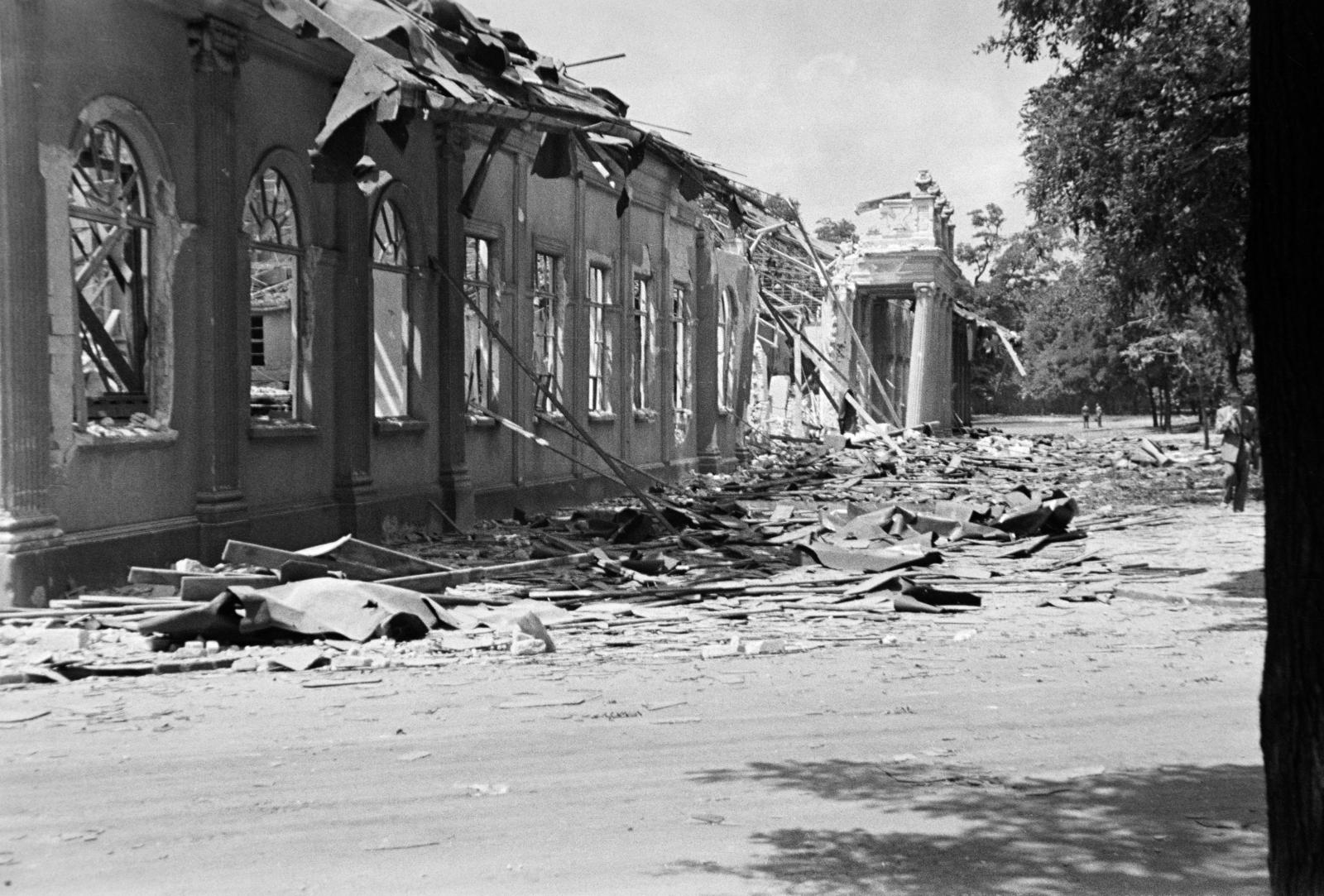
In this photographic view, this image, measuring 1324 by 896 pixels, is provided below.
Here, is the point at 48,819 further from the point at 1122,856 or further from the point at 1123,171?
the point at 1123,171

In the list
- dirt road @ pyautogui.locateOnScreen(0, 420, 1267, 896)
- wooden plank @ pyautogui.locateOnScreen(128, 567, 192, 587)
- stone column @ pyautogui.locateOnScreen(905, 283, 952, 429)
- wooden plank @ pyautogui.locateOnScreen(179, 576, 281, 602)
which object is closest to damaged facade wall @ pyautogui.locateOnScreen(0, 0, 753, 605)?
wooden plank @ pyautogui.locateOnScreen(128, 567, 192, 587)

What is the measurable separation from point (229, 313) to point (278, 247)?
137cm

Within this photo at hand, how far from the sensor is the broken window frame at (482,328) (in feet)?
62.0

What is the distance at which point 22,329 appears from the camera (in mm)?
10656

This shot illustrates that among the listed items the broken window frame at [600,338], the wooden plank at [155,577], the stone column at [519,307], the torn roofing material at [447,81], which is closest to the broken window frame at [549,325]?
the stone column at [519,307]

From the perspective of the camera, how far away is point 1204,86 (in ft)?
55.3

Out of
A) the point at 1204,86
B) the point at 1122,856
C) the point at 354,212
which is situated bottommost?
the point at 1122,856

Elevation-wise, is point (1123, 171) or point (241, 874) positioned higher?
point (1123, 171)

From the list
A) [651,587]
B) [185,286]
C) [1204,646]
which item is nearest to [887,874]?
[1204,646]

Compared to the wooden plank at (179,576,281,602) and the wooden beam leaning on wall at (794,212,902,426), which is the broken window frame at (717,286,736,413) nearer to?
the wooden beam leaning on wall at (794,212,902,426)

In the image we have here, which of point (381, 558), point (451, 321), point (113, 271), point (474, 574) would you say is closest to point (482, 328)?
point (451, 321)

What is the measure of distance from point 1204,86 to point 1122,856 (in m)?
13.4

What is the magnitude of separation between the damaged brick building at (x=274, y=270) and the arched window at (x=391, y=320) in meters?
0.04

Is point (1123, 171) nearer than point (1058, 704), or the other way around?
point (1058, 704)
